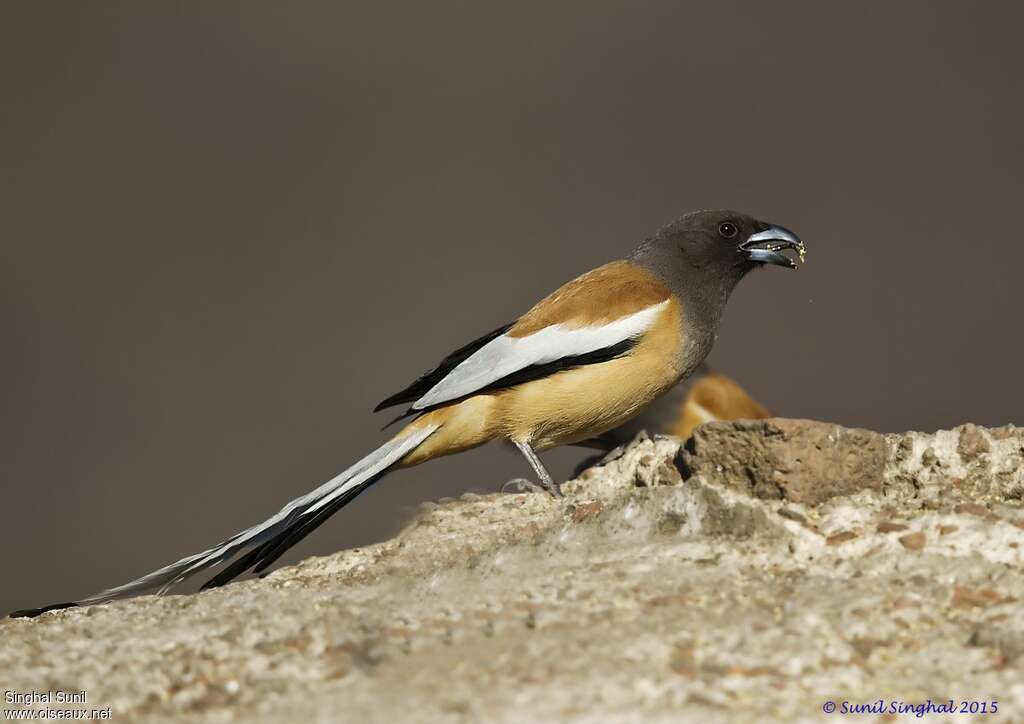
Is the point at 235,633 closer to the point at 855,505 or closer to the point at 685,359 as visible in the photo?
the point at 855,505

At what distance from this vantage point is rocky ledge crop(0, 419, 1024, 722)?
2750mm

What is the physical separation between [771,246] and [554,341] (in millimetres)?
1461

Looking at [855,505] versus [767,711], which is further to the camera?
[855,505]

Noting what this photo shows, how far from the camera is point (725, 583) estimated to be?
135 inches

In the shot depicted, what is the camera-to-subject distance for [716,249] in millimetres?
6059

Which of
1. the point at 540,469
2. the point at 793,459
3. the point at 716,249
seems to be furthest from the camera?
the point at 716,249

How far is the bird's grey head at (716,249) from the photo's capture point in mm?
5969

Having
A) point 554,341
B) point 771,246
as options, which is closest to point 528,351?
point 554,341

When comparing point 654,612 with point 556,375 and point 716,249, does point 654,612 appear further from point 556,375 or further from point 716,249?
point 716,249

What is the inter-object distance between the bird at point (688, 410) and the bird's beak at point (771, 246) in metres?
0.75

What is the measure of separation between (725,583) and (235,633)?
1509 millimetres

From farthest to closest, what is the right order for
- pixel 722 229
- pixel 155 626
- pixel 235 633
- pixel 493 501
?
pixel 722 229
pixel 493 501
pixel 155 626
pixel 235 633

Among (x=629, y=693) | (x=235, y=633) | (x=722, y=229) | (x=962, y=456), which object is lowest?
(x=962, y=456)

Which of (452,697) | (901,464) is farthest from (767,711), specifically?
(901,464)
